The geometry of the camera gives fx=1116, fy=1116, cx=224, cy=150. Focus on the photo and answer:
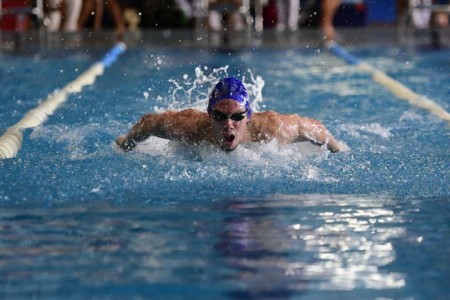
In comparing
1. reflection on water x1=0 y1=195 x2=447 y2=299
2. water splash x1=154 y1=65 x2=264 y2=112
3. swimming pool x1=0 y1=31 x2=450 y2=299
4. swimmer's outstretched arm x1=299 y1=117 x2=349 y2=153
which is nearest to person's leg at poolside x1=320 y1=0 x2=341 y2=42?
water splash x1=154 y1=65 x2=264 y2=112

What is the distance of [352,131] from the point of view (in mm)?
6270

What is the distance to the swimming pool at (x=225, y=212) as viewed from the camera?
296cm

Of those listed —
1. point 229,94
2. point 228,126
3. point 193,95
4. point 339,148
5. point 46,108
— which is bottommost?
point 193,95

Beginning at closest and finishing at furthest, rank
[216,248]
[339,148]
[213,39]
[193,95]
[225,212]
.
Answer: [216,248] < [225,212] < [339,148] < [193,95] < [213,39]

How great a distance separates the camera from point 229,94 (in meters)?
4.86

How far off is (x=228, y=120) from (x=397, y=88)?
380 cm

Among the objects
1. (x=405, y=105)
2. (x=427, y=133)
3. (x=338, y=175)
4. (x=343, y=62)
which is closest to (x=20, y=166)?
(x=338, y=175)

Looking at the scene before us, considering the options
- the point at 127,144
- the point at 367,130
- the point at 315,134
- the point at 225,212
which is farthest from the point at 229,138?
the point at 367,130

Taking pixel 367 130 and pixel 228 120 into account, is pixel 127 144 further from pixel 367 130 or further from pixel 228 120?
pixel 367 130

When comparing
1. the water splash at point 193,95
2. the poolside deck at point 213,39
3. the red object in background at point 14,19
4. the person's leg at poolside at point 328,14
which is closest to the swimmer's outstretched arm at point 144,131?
the water splash at point 193,95

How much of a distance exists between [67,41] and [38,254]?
1003 cm

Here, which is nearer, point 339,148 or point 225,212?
point 225,212

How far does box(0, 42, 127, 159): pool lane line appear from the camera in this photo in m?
5.40

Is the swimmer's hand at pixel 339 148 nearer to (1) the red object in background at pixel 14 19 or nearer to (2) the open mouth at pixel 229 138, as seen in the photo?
(2) the open mouth at pixel 229 138
